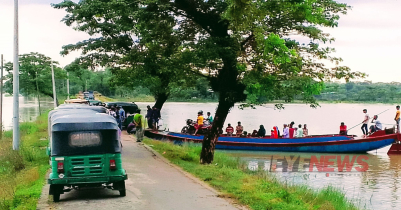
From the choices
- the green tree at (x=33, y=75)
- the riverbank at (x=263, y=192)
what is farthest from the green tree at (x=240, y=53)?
the green tree at (x=33, y=75)

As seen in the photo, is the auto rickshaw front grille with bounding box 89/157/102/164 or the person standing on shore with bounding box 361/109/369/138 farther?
the person standing on shore with bounding box 361/109/369/138

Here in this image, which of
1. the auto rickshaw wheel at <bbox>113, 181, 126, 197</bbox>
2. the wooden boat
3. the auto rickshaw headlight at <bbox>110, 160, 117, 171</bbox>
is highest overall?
the auto rickshaw headlight at <bbox>110, 160, 117, 171</bbox>

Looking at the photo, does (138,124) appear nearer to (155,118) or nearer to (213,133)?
(213,133)

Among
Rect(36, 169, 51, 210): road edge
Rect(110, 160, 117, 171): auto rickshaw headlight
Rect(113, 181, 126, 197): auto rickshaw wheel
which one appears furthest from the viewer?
Rect(113, 181, 126, 197): auto rickshaw wheel

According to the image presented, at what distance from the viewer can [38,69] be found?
50.9 meters

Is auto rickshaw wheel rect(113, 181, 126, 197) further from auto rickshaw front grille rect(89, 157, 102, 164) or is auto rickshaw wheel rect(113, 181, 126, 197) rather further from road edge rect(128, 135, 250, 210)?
road edge rect(128, 135, 250, 210)

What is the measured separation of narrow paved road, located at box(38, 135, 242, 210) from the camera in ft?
32.5

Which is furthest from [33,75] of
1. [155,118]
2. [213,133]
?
[213,133]

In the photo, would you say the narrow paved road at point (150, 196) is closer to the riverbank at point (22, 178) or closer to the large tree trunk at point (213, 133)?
the riverbank at point (22, 178)

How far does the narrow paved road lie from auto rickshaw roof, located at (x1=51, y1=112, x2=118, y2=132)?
5.19 feet

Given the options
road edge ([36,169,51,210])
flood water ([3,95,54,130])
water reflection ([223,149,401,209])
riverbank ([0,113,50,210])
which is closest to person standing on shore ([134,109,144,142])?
riverbank ([0,113,50,210])

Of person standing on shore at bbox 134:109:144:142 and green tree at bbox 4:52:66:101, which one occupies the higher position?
green tree at bbox 4:52:66:101

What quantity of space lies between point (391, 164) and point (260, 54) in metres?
13.9

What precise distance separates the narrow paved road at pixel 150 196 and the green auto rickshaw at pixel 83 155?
346mm
